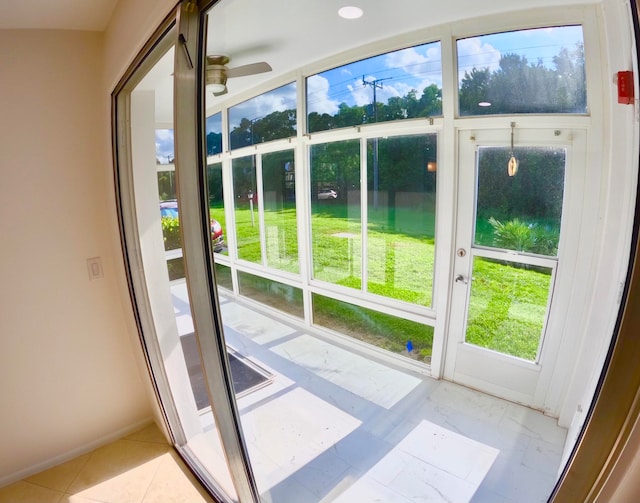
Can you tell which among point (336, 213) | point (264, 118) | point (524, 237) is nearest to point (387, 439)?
point (524, 237)

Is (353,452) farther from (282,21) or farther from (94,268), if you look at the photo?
(282,21)

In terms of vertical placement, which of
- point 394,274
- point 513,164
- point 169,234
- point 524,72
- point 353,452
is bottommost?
point 353,452

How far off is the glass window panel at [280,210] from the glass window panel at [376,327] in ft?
2.13

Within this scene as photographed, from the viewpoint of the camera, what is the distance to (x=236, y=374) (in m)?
2.85

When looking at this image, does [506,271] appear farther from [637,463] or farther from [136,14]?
[136,14]

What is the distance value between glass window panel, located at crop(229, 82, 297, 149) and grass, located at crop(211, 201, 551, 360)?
0.87 meters

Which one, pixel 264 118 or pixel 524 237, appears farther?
pixel 264 118

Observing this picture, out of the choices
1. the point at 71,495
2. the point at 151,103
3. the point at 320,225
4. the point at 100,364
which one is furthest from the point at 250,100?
the point at 71,495

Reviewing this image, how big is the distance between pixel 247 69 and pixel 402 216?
168cm

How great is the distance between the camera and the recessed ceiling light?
189cm

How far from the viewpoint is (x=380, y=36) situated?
94.7 inches

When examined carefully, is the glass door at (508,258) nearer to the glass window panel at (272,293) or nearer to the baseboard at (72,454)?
the glass window panel at (272,293)

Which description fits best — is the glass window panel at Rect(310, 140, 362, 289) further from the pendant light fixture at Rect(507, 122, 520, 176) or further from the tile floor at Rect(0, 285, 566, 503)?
the pendant light fixture at Rect(507, 122, 520, 176)

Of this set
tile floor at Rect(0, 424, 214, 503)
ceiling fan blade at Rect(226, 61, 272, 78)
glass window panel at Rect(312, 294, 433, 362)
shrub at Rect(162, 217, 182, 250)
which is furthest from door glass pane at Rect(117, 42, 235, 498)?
glass window panel at Rect(312, 294, 433, 362)
